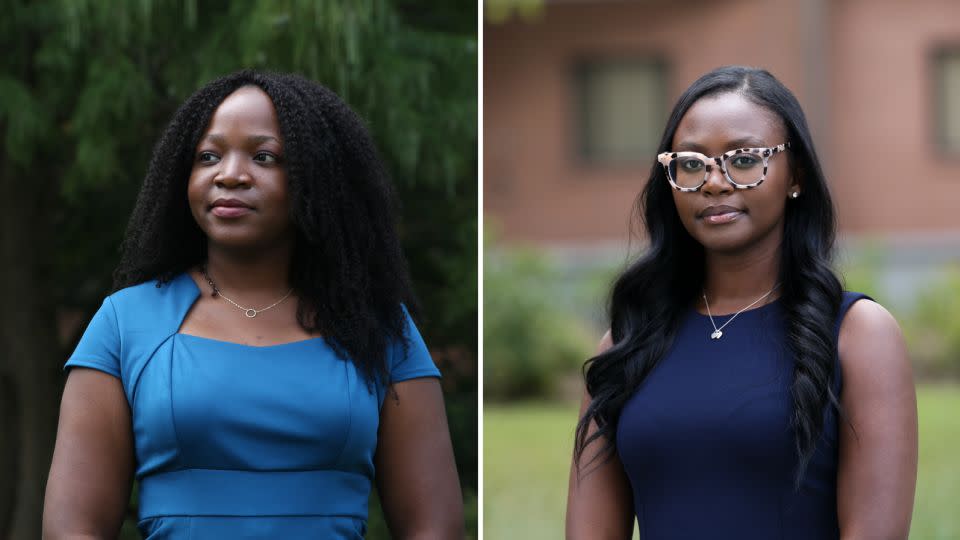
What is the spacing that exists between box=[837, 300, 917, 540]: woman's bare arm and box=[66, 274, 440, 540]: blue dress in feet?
3.53

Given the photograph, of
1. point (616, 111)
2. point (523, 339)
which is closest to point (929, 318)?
point (523, 339)

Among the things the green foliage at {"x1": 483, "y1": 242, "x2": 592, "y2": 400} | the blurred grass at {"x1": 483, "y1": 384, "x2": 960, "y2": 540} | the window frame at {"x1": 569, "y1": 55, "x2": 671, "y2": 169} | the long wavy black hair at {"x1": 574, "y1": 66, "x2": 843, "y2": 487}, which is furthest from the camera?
the window frame at {"x1": 569, "y1": 55, "x2": 671, "y2": 169}

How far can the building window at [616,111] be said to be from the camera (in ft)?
67.9

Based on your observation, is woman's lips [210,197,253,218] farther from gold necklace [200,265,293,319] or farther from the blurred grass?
the blurred grass

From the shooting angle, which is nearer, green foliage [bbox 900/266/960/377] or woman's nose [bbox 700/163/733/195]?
woman's nose [bbox 700/163/733/195]

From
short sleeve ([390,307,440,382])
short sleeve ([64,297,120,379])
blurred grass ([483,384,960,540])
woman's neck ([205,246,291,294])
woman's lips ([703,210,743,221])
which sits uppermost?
woman's lips ([703,210,743,221])

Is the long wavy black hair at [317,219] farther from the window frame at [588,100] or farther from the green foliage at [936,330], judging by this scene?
the window frame at [588,100]

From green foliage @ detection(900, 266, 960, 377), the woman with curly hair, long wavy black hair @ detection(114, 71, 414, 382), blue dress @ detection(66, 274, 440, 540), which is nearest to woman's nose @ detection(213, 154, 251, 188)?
the woman with curly hair

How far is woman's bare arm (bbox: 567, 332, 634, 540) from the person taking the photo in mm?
3355

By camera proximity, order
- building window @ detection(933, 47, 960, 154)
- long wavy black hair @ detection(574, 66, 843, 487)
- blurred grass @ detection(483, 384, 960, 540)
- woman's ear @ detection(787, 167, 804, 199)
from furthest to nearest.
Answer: building window @ detection(933, 47, 960, 154)
blurred grass @ detection(483, 384, 960, 540)
woman's ear @ detection(787, 167, 804, 199)
long wavy black hair @ detection(574, 66, 843, 487)

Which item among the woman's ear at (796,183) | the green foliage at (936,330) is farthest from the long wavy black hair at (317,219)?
the green foliage at (936,330)

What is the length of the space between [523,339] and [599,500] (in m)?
12.1

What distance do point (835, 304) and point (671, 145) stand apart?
21.3 inches

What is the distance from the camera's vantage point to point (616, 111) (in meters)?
20.9
